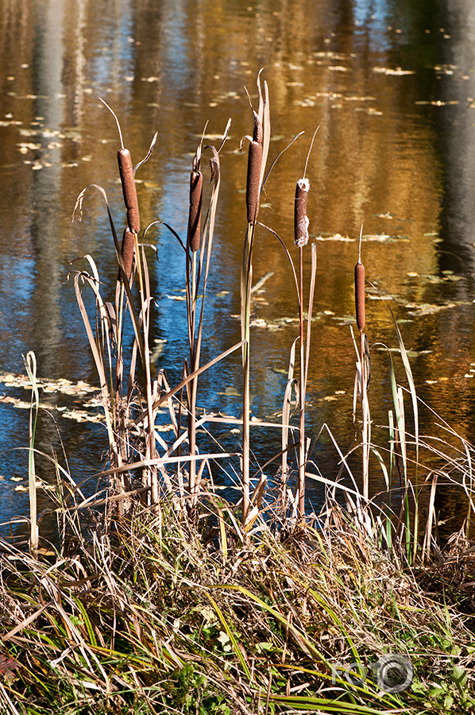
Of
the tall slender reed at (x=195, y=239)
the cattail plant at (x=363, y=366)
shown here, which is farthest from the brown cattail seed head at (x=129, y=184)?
the cattail plant at (x=363, y=366)

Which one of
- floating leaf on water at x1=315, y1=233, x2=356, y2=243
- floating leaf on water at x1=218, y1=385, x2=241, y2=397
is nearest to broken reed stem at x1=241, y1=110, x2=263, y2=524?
floating leaf on water at x1=218, y1=385, x2=241, y2=397

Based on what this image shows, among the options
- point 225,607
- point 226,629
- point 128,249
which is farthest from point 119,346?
point 226,629

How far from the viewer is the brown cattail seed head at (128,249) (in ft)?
9.46

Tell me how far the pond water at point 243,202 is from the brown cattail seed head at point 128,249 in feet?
2.12

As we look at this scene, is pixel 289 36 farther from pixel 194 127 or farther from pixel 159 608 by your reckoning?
pixel 159 608

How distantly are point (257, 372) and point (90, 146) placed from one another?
5.69 metres

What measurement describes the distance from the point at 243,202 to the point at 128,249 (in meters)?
5.77

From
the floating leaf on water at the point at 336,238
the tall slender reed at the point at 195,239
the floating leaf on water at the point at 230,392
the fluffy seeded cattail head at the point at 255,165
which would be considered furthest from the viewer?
the floating leaf on water at the point at 336,238

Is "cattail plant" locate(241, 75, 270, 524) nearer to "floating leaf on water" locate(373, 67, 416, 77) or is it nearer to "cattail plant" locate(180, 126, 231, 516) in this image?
"cattail plant" locate(180, 126, 231, 516)

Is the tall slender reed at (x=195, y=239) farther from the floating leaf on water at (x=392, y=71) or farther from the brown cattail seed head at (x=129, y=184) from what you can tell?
the floating leaf on water at (x=392, y=71)

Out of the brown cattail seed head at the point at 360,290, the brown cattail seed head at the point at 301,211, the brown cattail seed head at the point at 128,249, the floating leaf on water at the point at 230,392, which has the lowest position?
the floating leaf on water at the point at 230,392

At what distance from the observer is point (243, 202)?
28.2 ft

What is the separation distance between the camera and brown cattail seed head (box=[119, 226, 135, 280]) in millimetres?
2885

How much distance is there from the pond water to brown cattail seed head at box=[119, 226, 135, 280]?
25.4 inches
